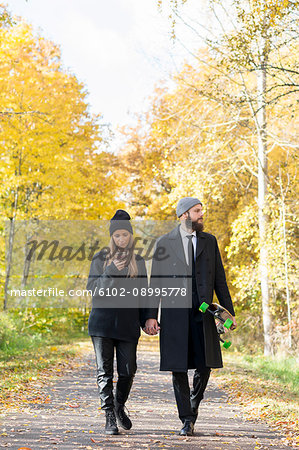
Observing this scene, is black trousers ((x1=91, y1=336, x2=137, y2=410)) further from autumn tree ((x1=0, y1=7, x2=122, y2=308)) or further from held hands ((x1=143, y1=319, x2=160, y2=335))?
autumn tree ((x1=0, y1=7, x2=122, y2=308))

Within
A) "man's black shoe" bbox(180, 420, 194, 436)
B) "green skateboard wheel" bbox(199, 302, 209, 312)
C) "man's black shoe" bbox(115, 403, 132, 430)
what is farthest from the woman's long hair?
"man's black shoe" bbox(180, 420, 194, 436)

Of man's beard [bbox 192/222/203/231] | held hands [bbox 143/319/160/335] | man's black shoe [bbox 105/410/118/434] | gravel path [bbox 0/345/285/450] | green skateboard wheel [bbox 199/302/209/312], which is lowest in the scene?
gravel path [bbox 0/345/285/450]

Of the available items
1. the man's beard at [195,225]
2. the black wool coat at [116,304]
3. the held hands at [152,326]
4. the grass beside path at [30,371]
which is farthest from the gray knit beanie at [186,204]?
the grass beside path at [30,371]

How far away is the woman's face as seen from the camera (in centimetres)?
658

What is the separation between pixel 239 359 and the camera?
57.0ft

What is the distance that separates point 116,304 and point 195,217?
1218mm

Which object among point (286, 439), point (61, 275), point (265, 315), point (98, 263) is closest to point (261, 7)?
point (98, 263)

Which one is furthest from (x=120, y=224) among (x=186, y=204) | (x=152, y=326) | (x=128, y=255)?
(x=152, y=326)

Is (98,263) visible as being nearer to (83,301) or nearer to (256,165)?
(256,165)

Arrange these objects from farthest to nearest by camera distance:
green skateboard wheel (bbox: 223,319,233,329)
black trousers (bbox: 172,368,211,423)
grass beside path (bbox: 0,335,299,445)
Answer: grass beside path (bbox: 0,335,299,445)
black trousers (bbox: 172,368,211,423)
green skateboard wheel (bbox: 223,319,233,329)

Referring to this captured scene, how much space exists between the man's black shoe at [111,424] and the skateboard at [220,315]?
1288 millimetres

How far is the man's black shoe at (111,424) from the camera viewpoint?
6.09 meters

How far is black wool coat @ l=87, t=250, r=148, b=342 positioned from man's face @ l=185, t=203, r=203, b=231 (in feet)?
2.57

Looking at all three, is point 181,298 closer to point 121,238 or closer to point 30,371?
point 121,238
